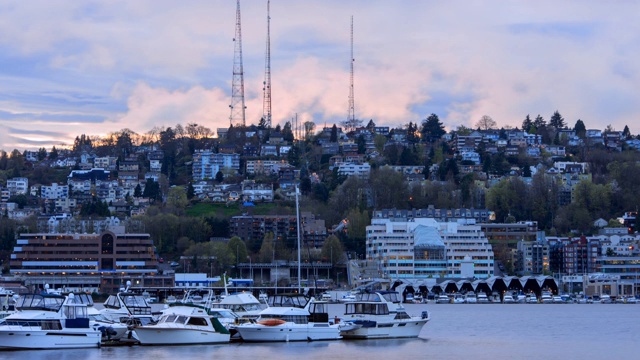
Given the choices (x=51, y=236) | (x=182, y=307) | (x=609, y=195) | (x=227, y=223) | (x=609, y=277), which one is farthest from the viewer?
(x=609, y=195)

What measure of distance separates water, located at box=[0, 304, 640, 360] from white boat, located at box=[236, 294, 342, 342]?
40 cm

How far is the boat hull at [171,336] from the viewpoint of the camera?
171 ft

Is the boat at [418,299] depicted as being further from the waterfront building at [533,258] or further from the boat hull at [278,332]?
the boat hull at [278,332]

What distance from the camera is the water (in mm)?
49906

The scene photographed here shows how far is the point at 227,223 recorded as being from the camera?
168 meters

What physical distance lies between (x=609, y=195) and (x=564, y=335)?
11436 centimetres

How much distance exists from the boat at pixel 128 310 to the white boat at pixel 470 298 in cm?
7359

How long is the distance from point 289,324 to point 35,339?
10.2 meters

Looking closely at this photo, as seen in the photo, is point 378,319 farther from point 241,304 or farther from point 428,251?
point 428,251

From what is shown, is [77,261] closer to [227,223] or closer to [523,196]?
[227,223]

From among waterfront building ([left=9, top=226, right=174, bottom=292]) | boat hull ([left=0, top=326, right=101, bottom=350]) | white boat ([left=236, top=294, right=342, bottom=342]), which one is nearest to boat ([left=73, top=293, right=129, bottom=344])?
boat hull ([left=0, top=326, right=101, bottom=350])

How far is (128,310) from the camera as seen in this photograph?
2387 inches

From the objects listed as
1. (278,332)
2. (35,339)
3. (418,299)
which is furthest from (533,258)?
(35,339)

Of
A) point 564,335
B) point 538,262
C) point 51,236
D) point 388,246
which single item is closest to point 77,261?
point 51,236
